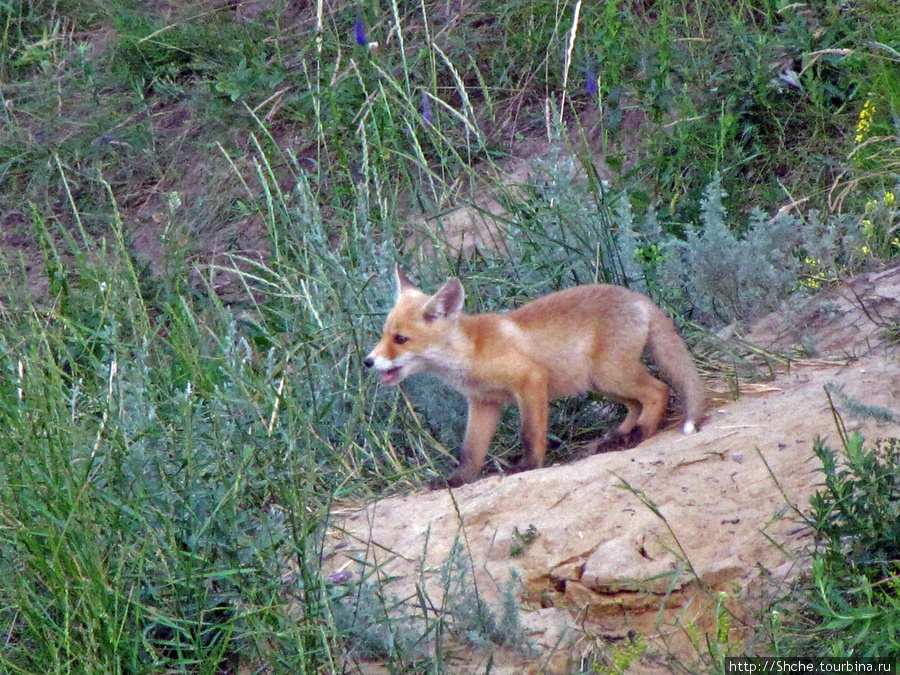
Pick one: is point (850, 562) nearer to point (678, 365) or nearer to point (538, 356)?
point (678, 365)

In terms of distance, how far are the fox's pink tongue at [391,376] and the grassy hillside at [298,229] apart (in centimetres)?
12

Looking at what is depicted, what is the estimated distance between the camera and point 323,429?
4594mm

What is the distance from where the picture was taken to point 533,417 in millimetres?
4383

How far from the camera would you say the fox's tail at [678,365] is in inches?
167

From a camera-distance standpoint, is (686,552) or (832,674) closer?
(832,674)

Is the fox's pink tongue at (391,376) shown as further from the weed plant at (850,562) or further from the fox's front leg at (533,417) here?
the weed plant at (850,562)

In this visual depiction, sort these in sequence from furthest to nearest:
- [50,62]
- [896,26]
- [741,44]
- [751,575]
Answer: [50,62] < [741,44] < [896,26] < [751,575]

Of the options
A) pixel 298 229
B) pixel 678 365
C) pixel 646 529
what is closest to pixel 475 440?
pixel 678 365

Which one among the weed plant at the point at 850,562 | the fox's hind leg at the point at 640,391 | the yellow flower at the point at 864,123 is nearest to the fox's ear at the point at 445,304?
the fox's hind leg at the point at 640,391

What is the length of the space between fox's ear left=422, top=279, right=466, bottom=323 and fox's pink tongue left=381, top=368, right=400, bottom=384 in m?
0.26

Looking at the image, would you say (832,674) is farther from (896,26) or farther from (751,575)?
(896,26)

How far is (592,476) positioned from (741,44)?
11.8 feet

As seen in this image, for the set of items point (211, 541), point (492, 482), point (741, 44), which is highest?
point (741, 44)

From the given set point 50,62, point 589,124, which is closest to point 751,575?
point 589,124
